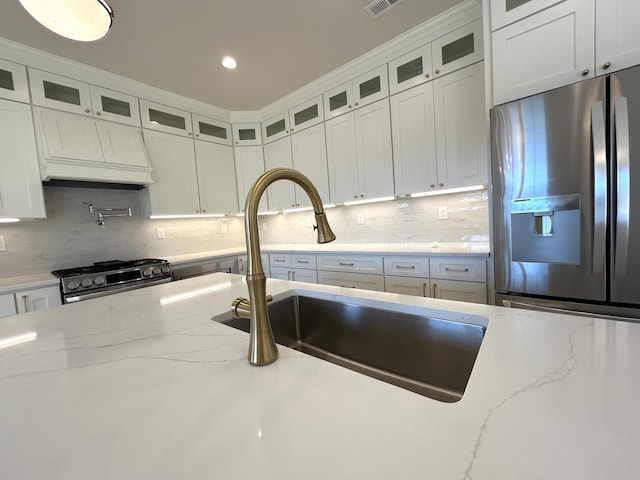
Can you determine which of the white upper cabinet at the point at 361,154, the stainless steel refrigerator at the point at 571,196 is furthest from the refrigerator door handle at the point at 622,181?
the white upper cabinet at the point at 361,154

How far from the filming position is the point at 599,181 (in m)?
1.31

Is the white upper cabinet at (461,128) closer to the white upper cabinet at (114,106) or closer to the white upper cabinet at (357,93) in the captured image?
the white upper cabinet at (357,93)

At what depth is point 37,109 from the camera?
2205mm

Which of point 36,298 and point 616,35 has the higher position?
point 616,35

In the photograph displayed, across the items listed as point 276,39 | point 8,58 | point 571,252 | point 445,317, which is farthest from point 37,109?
point 571,252

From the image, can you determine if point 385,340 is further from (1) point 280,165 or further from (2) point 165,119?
(2) point 165,119

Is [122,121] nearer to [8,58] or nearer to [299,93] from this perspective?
[8,58]

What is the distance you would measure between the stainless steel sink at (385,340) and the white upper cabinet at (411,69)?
7.10ft

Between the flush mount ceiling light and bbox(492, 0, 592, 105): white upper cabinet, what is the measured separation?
6.37 feet

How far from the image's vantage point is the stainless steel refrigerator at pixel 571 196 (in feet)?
4.12

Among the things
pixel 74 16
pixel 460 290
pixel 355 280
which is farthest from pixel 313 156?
pixel 74 16

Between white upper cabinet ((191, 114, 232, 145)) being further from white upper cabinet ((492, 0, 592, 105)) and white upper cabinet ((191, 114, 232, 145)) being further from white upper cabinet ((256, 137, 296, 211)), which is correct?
white upper cabinet ((492, 0, 592, 105))

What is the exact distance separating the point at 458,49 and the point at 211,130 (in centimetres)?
272

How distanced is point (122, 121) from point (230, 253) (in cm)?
167
